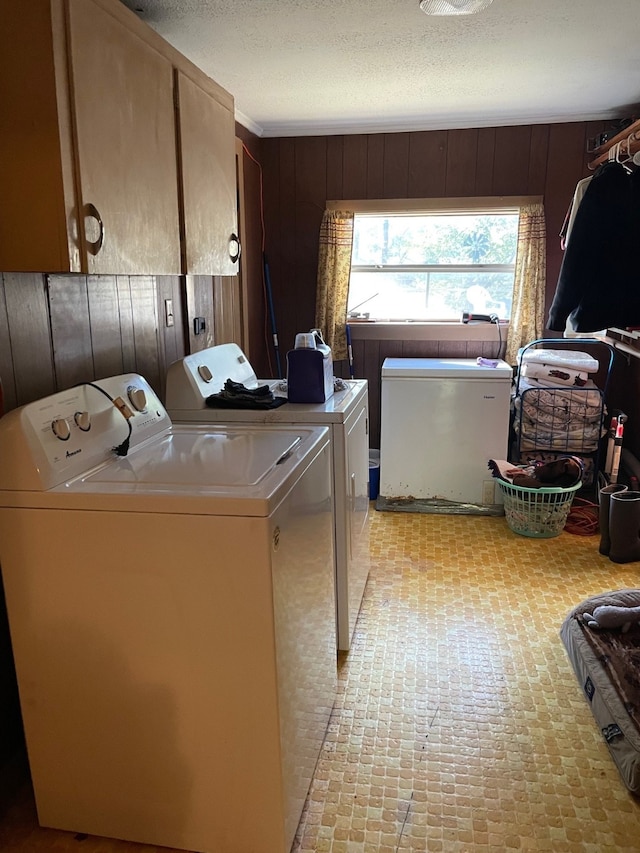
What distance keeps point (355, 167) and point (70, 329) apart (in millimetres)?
2667

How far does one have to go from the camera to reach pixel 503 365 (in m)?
3.67

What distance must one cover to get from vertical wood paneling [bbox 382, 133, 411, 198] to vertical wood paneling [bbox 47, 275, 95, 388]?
255 centimetres

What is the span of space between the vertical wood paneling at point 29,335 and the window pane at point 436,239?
8.96ft

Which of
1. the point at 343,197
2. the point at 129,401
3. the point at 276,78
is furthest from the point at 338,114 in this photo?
the point at 129,401

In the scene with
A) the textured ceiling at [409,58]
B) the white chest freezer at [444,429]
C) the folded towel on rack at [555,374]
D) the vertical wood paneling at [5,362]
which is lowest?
the white chest freezer at [444,429]

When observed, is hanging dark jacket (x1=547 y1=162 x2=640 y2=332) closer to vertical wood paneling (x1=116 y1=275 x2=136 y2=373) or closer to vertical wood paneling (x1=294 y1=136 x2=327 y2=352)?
vertical wood paneling (x1=116 y1=275 x2=136 y2=373)

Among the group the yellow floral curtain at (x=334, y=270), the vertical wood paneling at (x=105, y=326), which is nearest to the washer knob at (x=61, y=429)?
the vertical wood paneling at (x=105, y=326)

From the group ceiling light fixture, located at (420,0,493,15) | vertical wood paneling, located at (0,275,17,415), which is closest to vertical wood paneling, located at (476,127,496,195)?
ceiling light fixture, located at (420,0,493,15)

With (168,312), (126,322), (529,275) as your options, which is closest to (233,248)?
(168,312)

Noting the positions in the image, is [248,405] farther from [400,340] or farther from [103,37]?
[400,340]

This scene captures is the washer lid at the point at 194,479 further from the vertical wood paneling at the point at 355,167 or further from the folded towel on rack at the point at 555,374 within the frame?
the vertical wood paneling at the point at 355,167

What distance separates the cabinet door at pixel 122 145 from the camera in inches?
56.7

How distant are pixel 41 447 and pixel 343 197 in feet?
10.3

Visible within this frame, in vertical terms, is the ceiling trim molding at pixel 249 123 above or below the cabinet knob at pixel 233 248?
above
